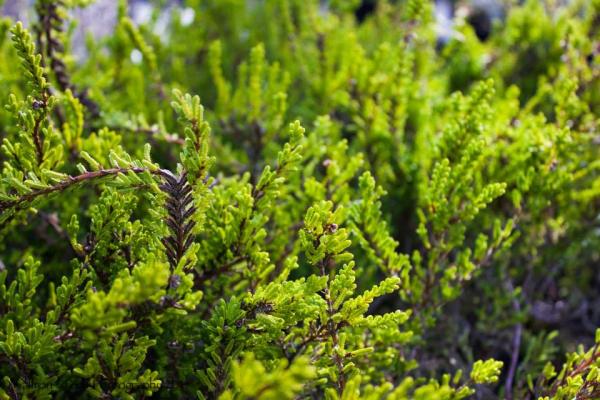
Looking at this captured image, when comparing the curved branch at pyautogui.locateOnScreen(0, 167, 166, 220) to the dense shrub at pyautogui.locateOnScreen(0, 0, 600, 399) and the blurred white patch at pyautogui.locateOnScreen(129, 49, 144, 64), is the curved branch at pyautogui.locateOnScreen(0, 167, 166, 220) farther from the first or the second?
the blurred white patch at pyautogui.locateOnScreen(129, 49, 144, 64)

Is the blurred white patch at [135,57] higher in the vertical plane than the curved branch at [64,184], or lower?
higher

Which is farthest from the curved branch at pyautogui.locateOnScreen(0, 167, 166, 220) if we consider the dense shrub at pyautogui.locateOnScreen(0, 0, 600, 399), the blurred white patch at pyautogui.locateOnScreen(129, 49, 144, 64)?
the blurred white patch at pyautogui.locateOnScreen(129, 49, 144, 64)

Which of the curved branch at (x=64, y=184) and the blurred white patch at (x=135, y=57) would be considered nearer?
the curved branch at (x=64, y=184)

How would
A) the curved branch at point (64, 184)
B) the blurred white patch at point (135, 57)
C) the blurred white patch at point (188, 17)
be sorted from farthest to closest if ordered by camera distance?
the blurred white patch at point (188, 17)
the blurred white patch at point (135, 57)
the curved branch at point (64, 184)

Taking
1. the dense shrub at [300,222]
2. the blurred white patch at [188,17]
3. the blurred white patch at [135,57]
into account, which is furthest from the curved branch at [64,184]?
the blurred white patch at [188,17]

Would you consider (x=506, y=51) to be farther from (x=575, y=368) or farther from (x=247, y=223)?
→ (x=247, y=223)

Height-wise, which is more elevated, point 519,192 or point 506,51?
point 506,51

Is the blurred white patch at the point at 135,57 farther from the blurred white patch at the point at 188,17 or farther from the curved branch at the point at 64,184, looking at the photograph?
the curved branch at the point at 64,184

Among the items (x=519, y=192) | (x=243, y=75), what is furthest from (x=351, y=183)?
(x=519, y=192)
